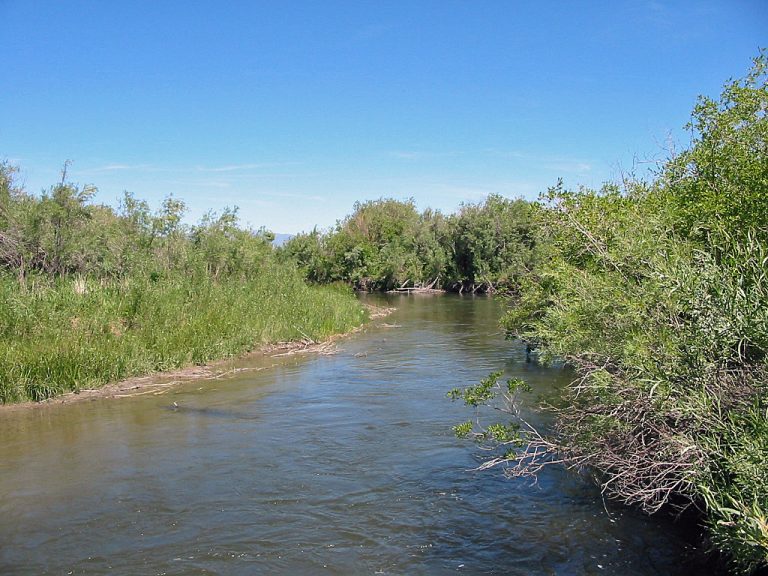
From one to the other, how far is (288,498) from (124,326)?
34.0ft

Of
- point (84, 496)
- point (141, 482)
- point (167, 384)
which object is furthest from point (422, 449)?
point (167, 384)

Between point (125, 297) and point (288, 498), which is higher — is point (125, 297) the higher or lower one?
the higher one

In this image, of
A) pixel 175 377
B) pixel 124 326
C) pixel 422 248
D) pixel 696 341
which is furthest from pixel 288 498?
pixel 422 248

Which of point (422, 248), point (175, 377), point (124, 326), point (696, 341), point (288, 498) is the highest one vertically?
point (422, 248)

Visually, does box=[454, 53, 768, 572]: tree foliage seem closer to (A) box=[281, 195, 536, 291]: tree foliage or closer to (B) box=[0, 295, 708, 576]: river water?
(B) box=[0, 295, 708, 576]: river water

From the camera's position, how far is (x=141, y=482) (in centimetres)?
920

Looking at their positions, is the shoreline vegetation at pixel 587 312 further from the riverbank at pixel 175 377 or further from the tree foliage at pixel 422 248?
the tree foliage at pixel 422 248

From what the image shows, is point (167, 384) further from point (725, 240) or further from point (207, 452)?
point (725, 240)

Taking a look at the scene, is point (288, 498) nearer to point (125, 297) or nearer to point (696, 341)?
point (696, 341)

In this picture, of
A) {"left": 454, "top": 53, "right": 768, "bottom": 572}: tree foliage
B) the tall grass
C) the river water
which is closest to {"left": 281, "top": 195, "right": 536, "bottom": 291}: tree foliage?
the tall grass

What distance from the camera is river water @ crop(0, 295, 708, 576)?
689cm

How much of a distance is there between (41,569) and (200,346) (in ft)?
37.1

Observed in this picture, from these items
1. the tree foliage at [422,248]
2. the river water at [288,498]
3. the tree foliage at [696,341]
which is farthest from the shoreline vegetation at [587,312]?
the tree foliage at [422,248]

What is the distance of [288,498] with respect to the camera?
27.9 feet
